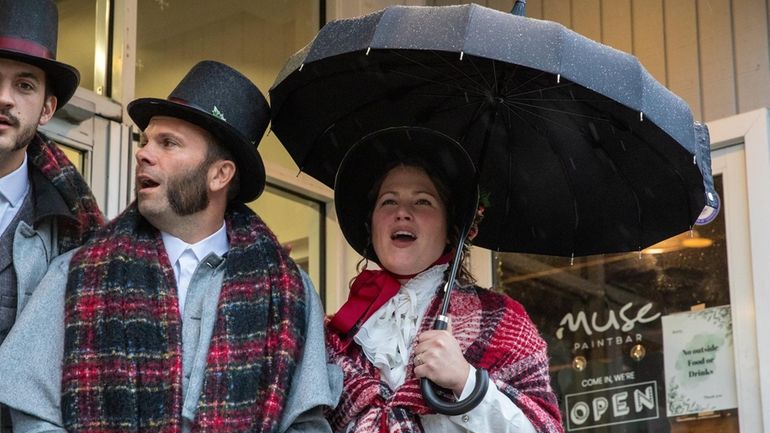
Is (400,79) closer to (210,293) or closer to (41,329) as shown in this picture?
(210,293)

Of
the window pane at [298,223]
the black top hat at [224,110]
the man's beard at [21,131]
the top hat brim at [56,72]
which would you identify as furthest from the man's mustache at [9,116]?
the window pane at [298,223]

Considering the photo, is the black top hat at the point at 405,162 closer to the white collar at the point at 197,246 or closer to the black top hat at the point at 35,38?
the white collar at the point at 197,246

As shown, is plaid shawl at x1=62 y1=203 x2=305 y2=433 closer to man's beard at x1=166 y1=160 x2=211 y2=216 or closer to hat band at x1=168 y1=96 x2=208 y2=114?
man's beard at x1=166 y1=160 x2=211 y2=216

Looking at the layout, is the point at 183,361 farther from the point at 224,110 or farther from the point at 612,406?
the point at 612,406

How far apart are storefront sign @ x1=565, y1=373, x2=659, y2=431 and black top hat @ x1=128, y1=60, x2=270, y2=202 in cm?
227

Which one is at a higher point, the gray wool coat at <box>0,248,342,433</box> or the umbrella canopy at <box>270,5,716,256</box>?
the umbrella canopy at <box>270,5,716,256</box>

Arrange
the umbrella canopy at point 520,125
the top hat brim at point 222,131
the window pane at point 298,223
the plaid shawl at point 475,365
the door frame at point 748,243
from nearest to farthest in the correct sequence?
the umbrella canopy at point 520,125 → the plaid shawl at point 475,365 → the top hat brim at point 222,131 → the door frame at point 748,243 → the window pane at point 298,223

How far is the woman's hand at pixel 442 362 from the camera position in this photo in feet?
11.8

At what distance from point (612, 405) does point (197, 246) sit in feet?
8.08

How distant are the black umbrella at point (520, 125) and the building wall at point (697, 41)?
1.69 meters

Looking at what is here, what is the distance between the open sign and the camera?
5.67 metres

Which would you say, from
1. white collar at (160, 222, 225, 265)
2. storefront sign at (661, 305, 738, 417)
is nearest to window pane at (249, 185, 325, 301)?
storefront sign at (661, 305, 738, 417)

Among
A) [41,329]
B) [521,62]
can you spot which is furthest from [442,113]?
[41,329]

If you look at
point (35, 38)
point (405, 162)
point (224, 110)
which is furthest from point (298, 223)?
point (35, 38)
